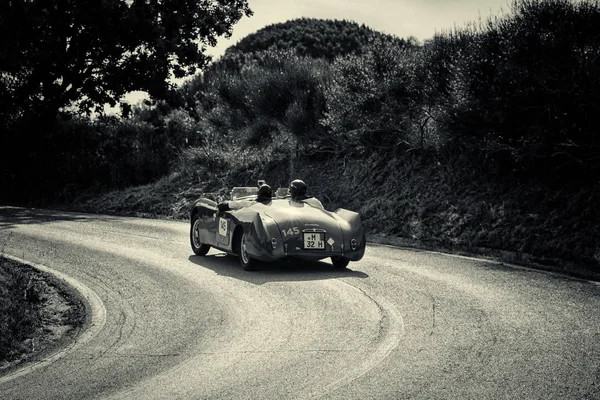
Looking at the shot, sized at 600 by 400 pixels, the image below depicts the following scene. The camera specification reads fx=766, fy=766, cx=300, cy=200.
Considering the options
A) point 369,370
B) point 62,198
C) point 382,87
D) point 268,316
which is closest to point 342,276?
point 268,316

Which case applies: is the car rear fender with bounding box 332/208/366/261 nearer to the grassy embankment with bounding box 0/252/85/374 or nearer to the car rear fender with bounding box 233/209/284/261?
the car rear fender with bounding box 233/209/284/261

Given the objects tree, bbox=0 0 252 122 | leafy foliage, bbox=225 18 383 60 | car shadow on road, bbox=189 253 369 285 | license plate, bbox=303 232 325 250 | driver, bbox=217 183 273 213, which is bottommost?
car shadow on road, bbox=189 253 369 285

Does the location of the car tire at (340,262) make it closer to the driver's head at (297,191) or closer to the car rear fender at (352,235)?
the car rear fender at (352,235)

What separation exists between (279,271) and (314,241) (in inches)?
31.6

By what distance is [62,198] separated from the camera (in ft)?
97.1

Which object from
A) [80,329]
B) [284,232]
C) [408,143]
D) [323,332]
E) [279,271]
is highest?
[408,143]

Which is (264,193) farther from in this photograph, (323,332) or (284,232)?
(323,332)

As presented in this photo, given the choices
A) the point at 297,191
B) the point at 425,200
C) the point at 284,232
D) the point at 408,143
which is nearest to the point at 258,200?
the point at 297,191

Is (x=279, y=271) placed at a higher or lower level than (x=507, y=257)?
lower

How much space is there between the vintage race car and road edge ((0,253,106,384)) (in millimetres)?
2671

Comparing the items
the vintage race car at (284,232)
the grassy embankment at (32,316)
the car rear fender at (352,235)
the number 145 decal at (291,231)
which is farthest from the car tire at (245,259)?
the grassy embankment at (32,316)

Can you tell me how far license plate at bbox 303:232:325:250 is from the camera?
12.3 metres

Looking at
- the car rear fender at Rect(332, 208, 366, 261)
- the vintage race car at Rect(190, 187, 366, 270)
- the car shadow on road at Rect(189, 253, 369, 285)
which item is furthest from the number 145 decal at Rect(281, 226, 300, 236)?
the car rear fender at Rect(332, 208, 366, 261)

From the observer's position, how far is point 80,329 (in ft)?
29.1
